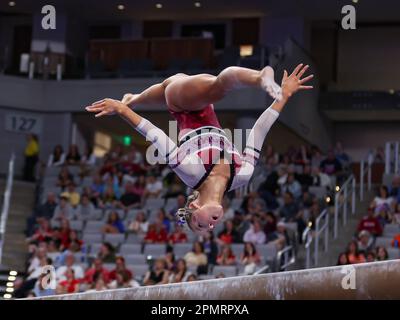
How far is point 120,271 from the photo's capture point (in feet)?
44.7

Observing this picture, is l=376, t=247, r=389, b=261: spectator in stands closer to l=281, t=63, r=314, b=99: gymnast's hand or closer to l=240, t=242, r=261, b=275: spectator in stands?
l=240, t=242, r=261, b=275: spectator in stands

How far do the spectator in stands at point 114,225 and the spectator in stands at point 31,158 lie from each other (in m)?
4.62

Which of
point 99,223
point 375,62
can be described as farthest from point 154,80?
point 375,62

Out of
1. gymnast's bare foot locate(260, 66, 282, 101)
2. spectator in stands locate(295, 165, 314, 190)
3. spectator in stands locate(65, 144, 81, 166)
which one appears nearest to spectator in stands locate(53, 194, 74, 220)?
spectator in stands locate(65, 144, 81, 166)

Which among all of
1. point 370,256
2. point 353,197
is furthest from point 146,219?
point 370,256

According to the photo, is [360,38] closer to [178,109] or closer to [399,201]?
[399,201]

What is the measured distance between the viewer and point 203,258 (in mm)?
13859

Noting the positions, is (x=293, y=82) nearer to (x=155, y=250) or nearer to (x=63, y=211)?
(x=155, y=250)

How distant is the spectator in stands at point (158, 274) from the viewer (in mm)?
13352

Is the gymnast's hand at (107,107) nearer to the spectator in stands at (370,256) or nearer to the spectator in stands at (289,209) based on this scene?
the spectator in stands at (370,256)

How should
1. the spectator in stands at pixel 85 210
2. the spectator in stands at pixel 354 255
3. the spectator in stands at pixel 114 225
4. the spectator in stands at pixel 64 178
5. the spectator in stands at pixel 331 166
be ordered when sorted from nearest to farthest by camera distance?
1. the spectator in stands at pixel 354 255
2. the spectator in stands at pixel 114 225
3. the spectator in stands at pixel 85 210
4. the spectator in stands at pixel 331 166
5. the spectator in stands at pixel 64 178

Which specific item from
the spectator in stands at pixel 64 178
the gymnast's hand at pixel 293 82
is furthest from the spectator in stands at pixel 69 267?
the gymnast's hand at pixel 293 82
